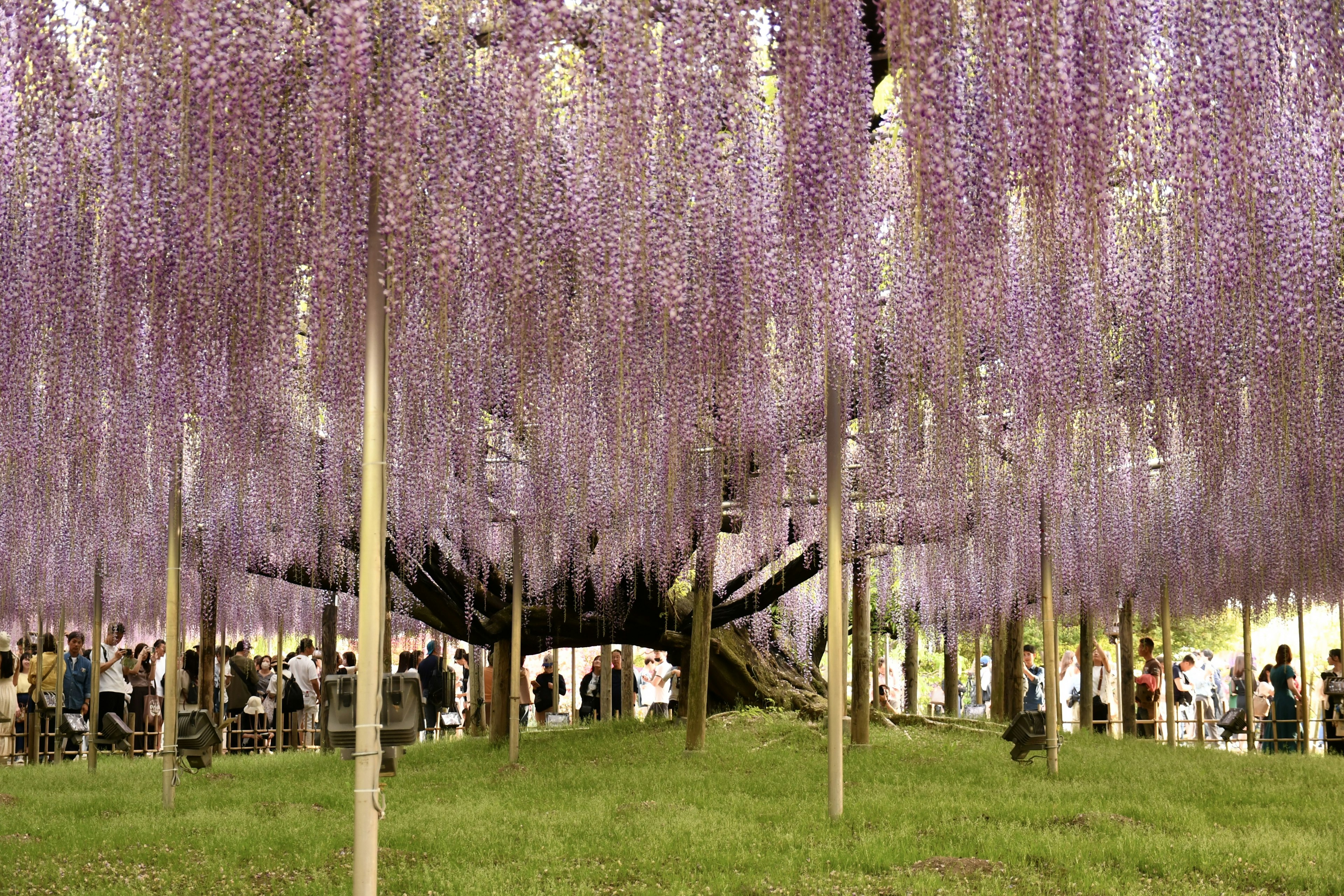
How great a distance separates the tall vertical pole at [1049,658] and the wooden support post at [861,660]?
6.85ft

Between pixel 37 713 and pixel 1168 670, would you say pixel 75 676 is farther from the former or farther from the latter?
pixel 1168 670

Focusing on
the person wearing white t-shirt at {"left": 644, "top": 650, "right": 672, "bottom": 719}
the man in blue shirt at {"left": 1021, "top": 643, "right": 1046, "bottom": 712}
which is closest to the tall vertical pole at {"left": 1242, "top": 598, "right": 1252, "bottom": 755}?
the man in blue shirt at {"left": 1021, "top": 643, "right": 1046, "bottom": 712}

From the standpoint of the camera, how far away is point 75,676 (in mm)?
13266

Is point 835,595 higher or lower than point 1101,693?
higher

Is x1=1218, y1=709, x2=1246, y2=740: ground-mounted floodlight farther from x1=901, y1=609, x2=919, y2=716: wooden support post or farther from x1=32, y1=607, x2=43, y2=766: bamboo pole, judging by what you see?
x1=32, y1=607, x2=43, y2=766: bamboo pole

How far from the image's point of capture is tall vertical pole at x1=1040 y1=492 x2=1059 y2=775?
9.44 m

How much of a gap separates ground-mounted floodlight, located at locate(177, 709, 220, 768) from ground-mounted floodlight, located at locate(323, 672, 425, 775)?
3651 millimetres

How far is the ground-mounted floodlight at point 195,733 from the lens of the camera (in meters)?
8.76

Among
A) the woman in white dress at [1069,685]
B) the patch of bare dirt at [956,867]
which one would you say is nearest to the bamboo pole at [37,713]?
the patch of bare dirt at [956,867]

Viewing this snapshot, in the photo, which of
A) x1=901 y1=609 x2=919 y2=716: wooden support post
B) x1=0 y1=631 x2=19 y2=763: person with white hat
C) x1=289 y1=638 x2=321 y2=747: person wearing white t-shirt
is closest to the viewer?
x1=0 y1=631 x2=19 y2=763: person with white hat

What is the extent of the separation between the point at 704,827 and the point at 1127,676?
33.1ft

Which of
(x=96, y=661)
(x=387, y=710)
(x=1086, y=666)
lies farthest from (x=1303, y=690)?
(x=96, y=661)

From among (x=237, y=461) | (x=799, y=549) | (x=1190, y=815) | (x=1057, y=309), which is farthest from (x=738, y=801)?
(x=799, y=549)

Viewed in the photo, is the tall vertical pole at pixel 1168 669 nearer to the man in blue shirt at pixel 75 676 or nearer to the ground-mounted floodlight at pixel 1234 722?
the ground-mounted floodlight at pixel 1234 722
